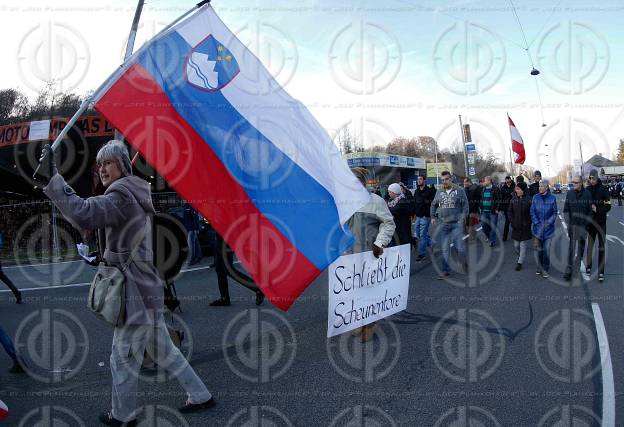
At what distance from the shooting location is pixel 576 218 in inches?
328

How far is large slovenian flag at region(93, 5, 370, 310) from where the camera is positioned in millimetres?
3594

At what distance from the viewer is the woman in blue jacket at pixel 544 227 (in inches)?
344

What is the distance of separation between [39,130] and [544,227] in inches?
575

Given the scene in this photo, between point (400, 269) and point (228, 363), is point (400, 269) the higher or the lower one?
the higher one

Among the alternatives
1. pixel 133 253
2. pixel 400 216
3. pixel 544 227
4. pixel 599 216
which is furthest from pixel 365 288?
pixel 599 216

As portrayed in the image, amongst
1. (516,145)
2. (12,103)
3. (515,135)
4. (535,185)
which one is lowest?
(535,185)

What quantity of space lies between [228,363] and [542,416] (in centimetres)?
258

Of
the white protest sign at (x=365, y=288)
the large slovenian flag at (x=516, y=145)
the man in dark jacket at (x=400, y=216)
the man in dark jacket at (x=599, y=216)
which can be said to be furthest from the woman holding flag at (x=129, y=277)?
the large slovenian flag at (x=516, y=145)

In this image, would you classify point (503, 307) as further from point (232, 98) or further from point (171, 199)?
point (171, 199)

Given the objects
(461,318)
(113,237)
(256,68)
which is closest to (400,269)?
(461,318)

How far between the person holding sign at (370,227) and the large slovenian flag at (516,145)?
46.1 feet

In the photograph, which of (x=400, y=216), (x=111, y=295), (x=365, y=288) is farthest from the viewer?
(x=400, y=216)

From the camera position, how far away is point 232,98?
3.97m

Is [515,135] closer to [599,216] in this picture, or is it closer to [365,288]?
[599,216]
